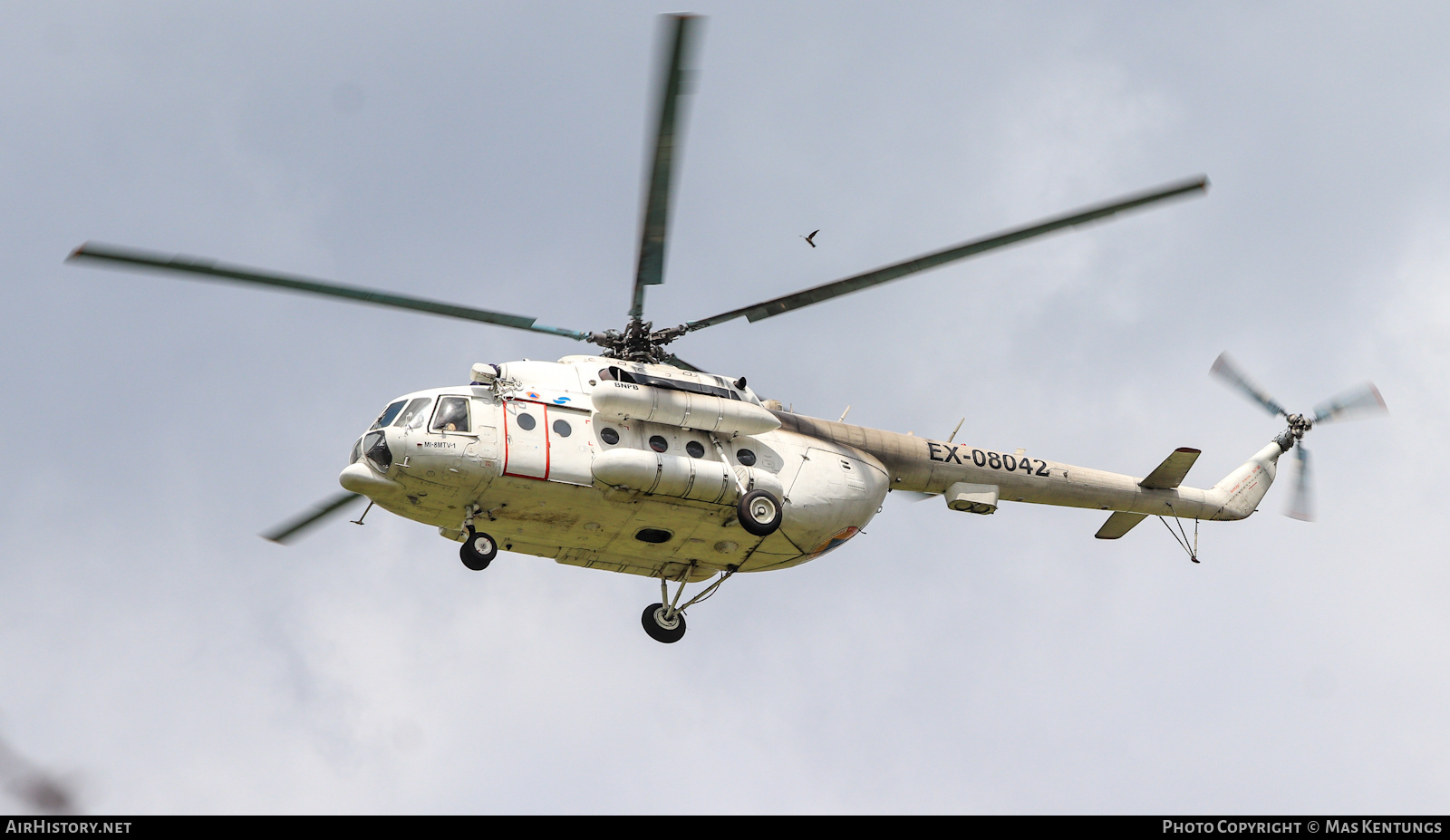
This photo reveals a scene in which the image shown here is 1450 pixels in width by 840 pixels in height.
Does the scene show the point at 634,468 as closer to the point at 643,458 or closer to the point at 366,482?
the point at 643,458

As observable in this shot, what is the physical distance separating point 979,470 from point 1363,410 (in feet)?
31.9

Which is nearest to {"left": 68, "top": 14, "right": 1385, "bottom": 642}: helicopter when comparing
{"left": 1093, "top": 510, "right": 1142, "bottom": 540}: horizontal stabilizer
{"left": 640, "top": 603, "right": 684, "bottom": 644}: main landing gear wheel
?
{"left": 640, "top": 603, "right": 684, "bottom": 644}: main landing gear wheel

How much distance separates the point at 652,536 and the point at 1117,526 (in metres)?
10.2

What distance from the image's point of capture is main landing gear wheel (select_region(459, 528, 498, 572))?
67.3 feet

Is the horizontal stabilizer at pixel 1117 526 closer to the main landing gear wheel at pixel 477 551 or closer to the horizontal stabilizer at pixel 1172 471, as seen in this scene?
the horizontal stabilizer at pixel 1172 471

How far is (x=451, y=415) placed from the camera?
20500mm

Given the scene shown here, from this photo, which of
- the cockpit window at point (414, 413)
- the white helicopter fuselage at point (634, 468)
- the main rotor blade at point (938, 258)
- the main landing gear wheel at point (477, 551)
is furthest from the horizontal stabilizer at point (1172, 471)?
the cockpit window at point (414, 413)

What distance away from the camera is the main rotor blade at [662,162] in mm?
15492

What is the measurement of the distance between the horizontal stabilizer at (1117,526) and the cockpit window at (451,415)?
1323cm

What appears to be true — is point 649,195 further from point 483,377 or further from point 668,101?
point 483,377

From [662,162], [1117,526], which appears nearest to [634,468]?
[662,162]

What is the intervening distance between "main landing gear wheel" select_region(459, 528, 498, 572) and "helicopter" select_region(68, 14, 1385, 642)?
29 millimetres
